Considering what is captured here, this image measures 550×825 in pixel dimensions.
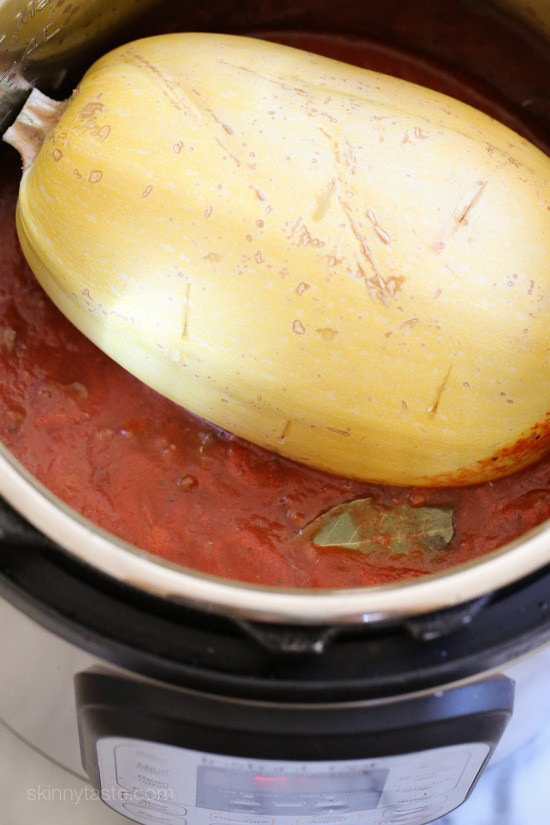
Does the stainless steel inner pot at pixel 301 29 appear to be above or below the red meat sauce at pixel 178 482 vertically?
above

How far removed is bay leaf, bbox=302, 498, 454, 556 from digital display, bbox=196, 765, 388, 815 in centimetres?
23

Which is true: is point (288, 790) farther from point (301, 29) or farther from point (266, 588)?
point (301, 29)

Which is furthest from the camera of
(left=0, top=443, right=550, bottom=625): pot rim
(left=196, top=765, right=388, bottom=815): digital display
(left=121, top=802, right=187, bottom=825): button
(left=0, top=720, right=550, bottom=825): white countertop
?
(left=0, top=720, right=550, bottom=825): white countertop

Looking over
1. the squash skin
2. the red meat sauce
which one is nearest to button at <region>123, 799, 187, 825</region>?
the red meat sauce

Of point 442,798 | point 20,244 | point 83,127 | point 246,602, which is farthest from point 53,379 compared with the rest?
point 442,798

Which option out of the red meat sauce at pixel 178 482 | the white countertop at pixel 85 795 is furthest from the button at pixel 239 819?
the white countertop at pixel 85 795

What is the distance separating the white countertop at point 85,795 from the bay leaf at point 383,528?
0.39m

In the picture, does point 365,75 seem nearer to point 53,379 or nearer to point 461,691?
point 53,379

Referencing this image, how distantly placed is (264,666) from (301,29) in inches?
30.1

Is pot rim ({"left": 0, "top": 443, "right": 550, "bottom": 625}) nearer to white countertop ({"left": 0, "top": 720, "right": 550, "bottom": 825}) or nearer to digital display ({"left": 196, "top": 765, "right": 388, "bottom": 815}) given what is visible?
digital display ({"left": 196, "top": 765, "right": 388, "bottom": 815})

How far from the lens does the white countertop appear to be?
0.99m

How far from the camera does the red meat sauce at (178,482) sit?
0.81m

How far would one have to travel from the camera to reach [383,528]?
0.83 metres

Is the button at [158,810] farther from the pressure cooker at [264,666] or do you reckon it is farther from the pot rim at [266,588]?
the pot rim at [266,588]
